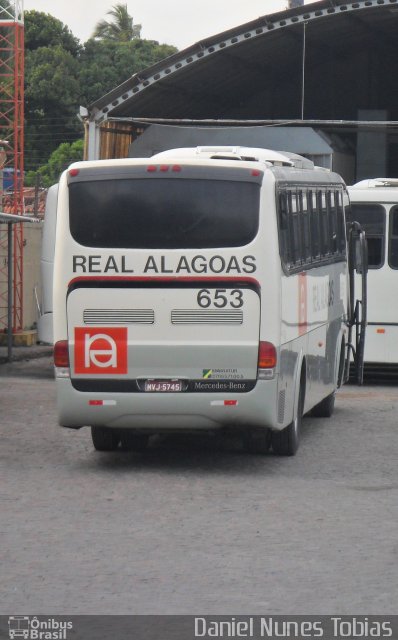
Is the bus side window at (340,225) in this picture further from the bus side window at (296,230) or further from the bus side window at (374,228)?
the bus side window at (374,228)

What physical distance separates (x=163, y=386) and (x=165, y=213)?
1540mm

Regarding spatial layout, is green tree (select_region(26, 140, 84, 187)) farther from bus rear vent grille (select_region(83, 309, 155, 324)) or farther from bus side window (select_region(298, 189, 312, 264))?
bus rear vent grille (select_region(83, 309, 155, 324))

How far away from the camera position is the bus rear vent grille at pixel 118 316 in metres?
12.3

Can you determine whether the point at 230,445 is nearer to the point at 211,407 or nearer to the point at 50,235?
the point at 211,407

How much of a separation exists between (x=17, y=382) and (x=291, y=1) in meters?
32.1

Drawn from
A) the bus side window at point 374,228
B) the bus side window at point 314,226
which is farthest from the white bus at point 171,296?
the bus side window at point 374,228

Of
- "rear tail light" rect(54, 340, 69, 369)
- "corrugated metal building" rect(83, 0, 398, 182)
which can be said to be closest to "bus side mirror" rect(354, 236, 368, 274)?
"rear tail light" rect(54, 340, 69, 369)

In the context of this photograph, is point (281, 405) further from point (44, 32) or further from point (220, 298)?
point (44, 32)

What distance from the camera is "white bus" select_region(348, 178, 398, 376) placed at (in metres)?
21.8

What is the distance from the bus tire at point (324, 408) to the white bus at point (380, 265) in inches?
189

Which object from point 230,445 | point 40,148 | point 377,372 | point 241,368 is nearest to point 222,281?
point 241,368

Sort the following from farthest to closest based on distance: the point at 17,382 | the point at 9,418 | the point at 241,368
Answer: the point at 17,382 → the point at 9,418 → the point at 241,368

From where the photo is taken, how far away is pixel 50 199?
920 inches

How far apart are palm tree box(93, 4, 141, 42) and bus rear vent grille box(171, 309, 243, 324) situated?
8456 centimetres
